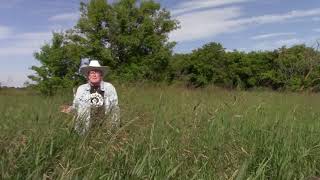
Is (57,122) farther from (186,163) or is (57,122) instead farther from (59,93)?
(59,93)

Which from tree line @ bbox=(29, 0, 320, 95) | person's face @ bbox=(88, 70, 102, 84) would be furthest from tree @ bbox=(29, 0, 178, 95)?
person's face @ bbox=(88, 70, 102, 84)


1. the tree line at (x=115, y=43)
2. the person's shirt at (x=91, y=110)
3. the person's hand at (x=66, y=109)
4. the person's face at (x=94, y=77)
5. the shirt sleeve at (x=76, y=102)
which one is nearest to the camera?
the person's shirt at (x=91, y=110)

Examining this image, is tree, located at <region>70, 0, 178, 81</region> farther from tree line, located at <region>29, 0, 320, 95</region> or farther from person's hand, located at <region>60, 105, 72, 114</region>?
person's hand, located at <region>60, 105, 72, 114</region>

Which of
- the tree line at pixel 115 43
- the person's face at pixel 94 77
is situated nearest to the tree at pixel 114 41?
the tree line at pixel 115 43

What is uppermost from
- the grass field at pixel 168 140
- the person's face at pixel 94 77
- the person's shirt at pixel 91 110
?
the person's face at pixel 94 77

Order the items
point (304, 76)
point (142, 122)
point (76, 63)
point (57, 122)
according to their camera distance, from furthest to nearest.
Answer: point (76, 63) → point (304, 76) → point (142, 122) → point (57, 122)

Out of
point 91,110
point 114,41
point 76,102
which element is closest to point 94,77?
point 76,102

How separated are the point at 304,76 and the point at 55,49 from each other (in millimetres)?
29813

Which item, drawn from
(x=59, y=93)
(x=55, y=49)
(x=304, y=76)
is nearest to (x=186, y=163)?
(x=59, y=93)

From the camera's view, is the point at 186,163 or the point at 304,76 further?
the point at 304,76

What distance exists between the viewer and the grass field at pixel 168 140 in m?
3.68

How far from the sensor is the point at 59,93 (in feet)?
20.8

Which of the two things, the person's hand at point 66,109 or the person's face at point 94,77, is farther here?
the person's face at point 94,77

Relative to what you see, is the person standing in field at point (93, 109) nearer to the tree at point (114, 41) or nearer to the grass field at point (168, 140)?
the grass field at point (168, 140)
